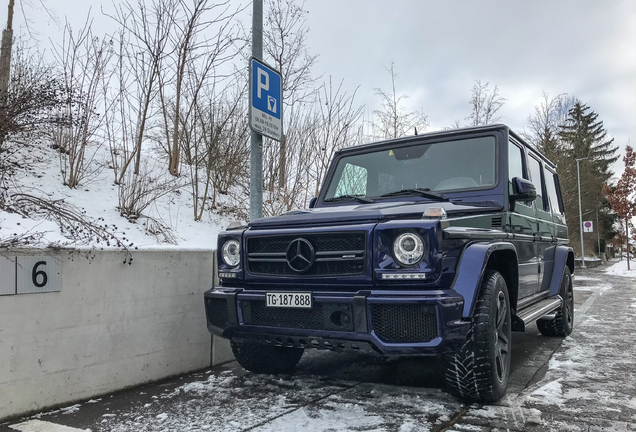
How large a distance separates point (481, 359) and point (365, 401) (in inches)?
33.9

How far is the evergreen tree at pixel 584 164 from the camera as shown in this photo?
26.7 m

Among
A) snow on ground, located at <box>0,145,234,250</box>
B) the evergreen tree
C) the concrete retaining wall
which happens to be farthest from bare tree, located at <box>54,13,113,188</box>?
the evergreen tree

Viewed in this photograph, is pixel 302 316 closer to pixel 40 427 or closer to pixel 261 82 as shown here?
pixel 40 427

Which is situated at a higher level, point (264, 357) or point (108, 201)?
point (108, 201)

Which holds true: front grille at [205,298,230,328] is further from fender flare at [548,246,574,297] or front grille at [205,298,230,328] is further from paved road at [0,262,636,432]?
fender flare at [548,246,574,297]

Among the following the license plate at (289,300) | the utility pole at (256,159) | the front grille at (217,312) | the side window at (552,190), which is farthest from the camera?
the side window at (552,190)

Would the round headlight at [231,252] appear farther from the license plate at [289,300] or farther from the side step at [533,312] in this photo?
the side step at [533,312]

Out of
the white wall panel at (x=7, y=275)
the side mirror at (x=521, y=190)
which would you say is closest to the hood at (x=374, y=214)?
the side mirror at (x=521, y=190)

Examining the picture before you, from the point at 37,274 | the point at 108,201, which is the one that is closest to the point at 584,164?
the point at 108,201

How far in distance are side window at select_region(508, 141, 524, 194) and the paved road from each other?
166 cm

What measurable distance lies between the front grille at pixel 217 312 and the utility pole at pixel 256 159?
1508 millimetres

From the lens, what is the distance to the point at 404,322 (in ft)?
9.78

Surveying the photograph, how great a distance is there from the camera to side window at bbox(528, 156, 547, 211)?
5.12 m

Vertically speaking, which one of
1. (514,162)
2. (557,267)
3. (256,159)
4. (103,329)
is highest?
(256,159)
